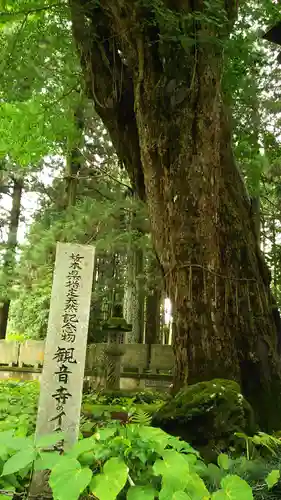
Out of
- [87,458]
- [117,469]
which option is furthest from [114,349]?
[117,469]

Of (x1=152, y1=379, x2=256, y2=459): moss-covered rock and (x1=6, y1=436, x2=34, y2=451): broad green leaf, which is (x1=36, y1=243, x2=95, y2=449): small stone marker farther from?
(x1=152, y1=379, x2=256, y2=459): moss-covered rock

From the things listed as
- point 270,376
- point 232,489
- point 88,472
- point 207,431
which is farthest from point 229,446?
point 88,472

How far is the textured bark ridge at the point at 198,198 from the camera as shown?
13.5 feet

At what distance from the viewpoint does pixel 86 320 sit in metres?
2.38

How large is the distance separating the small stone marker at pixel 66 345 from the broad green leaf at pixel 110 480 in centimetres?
68

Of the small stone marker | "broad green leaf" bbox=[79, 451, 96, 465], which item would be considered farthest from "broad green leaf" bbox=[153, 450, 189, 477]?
the small stone marker

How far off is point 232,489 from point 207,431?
159 cm

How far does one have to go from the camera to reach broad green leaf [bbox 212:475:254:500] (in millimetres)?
1522

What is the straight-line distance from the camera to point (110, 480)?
4.77 feet

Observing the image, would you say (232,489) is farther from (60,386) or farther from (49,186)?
(49,186)

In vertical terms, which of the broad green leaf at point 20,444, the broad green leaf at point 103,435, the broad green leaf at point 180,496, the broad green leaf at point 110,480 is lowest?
the broad green leaf at point 180,496

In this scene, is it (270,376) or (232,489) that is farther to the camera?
(270,376)

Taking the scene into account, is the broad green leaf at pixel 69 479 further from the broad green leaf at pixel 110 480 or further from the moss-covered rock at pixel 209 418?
the moss-covered rock at pixel 209 418

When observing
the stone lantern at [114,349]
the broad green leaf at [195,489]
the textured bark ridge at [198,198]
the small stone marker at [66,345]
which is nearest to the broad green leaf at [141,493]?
the broad green leaf at [195,489]
